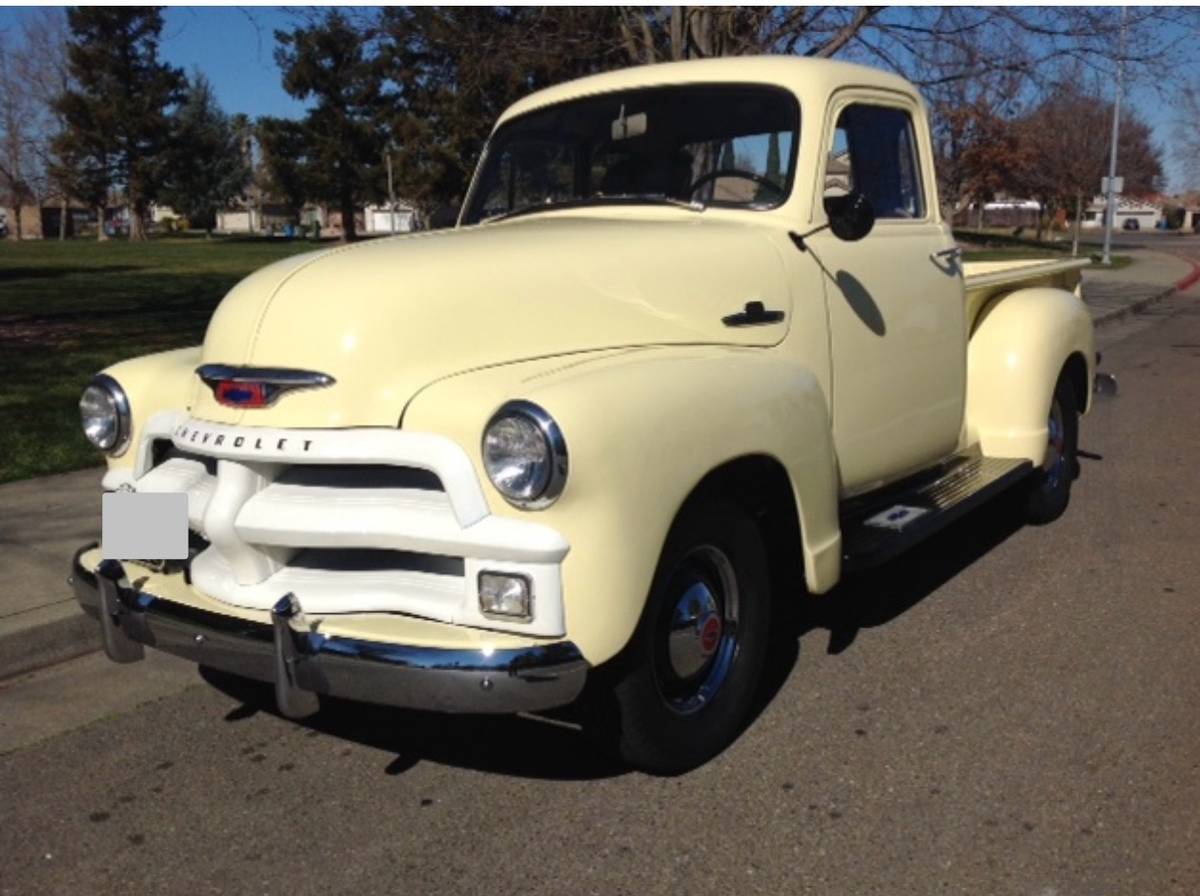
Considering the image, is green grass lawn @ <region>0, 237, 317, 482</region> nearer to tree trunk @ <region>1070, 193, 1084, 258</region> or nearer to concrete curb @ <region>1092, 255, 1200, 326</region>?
concrete curb @ <region>1092, 255, 1200, 326</region>

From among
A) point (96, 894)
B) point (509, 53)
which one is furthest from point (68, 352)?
point (96, 894)

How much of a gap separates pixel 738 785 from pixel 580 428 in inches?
48.4

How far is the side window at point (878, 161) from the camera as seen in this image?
13.9 ft

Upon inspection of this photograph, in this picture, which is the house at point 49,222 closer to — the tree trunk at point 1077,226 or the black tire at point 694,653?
the tree trunk at point 1077,226

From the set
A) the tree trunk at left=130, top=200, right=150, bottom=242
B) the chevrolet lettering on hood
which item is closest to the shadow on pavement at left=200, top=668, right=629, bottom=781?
the chevrolet lettering on hood

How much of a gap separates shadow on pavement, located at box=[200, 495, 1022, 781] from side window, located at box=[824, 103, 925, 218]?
1.51m

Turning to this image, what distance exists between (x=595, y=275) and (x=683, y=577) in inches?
36.3

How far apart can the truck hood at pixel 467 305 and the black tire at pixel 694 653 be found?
641 millimetres

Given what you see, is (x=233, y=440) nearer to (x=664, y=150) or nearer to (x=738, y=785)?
(x=738, y=785)

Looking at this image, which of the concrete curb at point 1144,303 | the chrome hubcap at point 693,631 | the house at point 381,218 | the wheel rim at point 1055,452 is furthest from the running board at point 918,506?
the house at point 381,218

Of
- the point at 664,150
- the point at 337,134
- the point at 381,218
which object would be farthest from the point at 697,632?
the point at 381,218

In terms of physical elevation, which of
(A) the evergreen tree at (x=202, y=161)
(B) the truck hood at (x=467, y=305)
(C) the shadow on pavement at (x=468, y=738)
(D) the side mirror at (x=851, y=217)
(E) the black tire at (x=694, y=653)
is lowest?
(C) the shadow on pavement at (x=468, y=738)

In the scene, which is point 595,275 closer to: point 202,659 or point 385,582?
point 385,582

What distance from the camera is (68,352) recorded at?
10.9 metres
